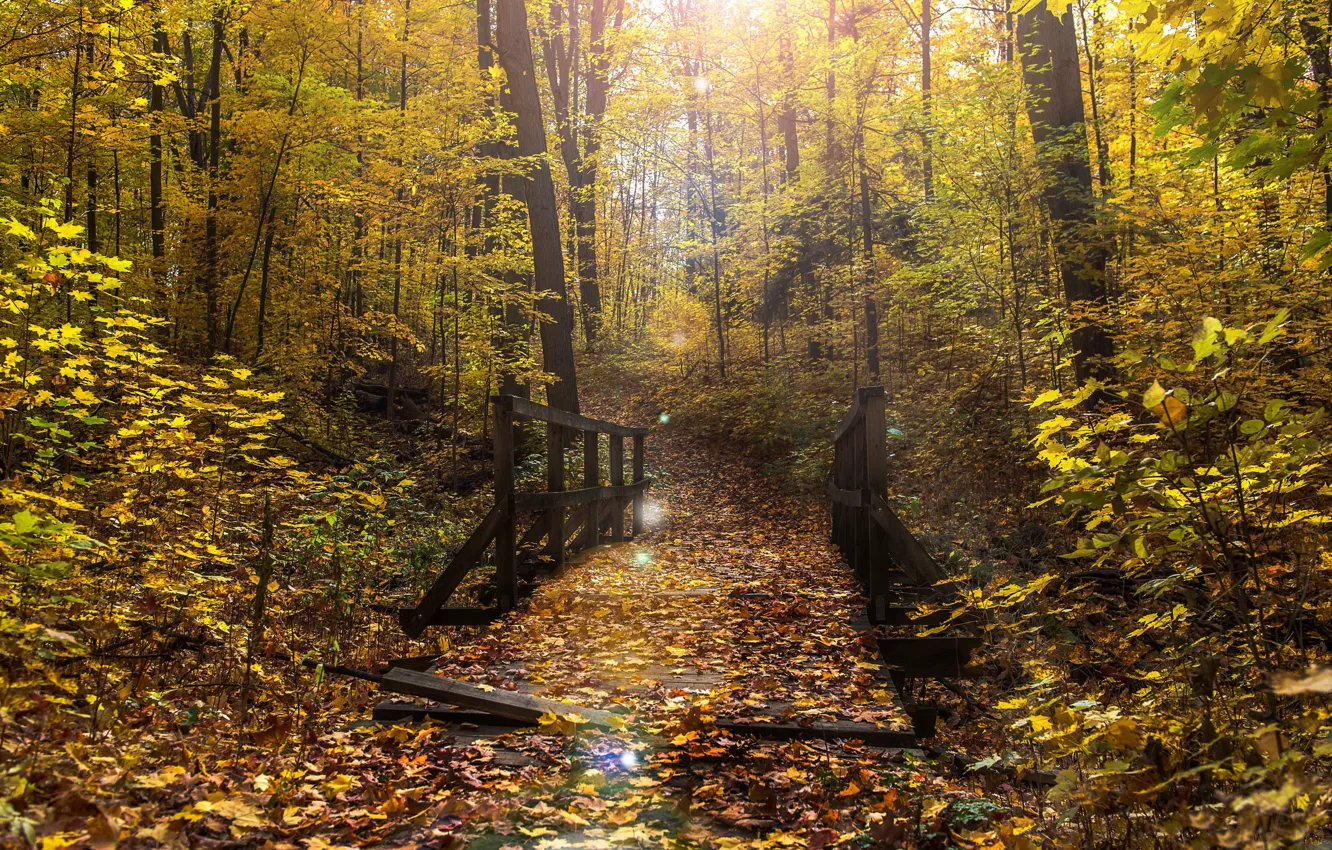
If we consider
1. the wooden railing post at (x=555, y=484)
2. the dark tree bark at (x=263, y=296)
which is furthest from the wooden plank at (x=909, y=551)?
the dark tree bark at (x=263, y=296)

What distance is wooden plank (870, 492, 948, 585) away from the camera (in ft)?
17.4

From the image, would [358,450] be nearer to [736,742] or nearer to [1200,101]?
[736,742]

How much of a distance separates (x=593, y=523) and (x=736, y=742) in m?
5.74

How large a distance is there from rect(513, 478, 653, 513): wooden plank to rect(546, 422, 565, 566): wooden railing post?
11 cm

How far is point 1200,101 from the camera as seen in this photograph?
276 cm

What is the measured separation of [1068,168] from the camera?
9148 mm

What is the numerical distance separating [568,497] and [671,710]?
3626 millimetres

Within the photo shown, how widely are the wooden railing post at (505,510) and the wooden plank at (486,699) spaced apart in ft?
6.16

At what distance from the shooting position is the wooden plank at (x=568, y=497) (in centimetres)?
619

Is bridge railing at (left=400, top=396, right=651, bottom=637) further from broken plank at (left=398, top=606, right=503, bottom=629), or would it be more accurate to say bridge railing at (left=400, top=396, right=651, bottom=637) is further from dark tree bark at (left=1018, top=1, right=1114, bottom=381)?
dark tree bark at (left=1018, top=1, right=1114, bottom=381)

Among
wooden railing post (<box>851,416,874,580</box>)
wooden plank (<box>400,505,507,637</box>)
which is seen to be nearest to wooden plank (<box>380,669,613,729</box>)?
wooden plank (<box>400,505,507,637</box>)

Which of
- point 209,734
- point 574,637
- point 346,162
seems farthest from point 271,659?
point 346,162

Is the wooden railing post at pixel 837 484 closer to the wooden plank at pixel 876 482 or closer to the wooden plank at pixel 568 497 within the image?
the wooden plank at pixel 876 482

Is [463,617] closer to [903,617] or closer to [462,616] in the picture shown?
[462,616]
